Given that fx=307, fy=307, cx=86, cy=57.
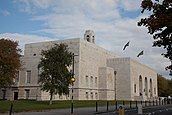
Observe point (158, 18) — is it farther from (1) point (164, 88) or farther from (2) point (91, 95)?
(1) point (164, 88)

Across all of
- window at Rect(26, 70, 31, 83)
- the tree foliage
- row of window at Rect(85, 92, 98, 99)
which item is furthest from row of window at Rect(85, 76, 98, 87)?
the tree foliage

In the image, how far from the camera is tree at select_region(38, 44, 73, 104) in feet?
161

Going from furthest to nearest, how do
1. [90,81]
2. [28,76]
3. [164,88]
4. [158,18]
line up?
[164,88], [90,81], [28,76], [158,18]

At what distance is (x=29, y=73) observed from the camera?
8500 centimetres

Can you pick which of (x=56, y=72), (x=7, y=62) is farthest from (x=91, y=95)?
(x=56, y=72)

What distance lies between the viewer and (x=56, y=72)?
162 ft

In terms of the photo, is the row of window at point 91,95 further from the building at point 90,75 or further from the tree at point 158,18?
the tree at point 158,18

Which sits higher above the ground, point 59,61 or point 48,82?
point 59,61

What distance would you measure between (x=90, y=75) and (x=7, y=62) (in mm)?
35412

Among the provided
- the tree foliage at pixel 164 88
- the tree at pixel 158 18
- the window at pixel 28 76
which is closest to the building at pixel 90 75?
the window at pixel 28 76

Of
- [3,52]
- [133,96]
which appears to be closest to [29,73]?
[3,52]

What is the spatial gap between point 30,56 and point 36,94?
13448 millimetres

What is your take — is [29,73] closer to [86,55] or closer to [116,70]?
[86,55]

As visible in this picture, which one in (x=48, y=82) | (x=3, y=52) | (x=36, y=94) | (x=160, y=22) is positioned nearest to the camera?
(x=160, y=22)
